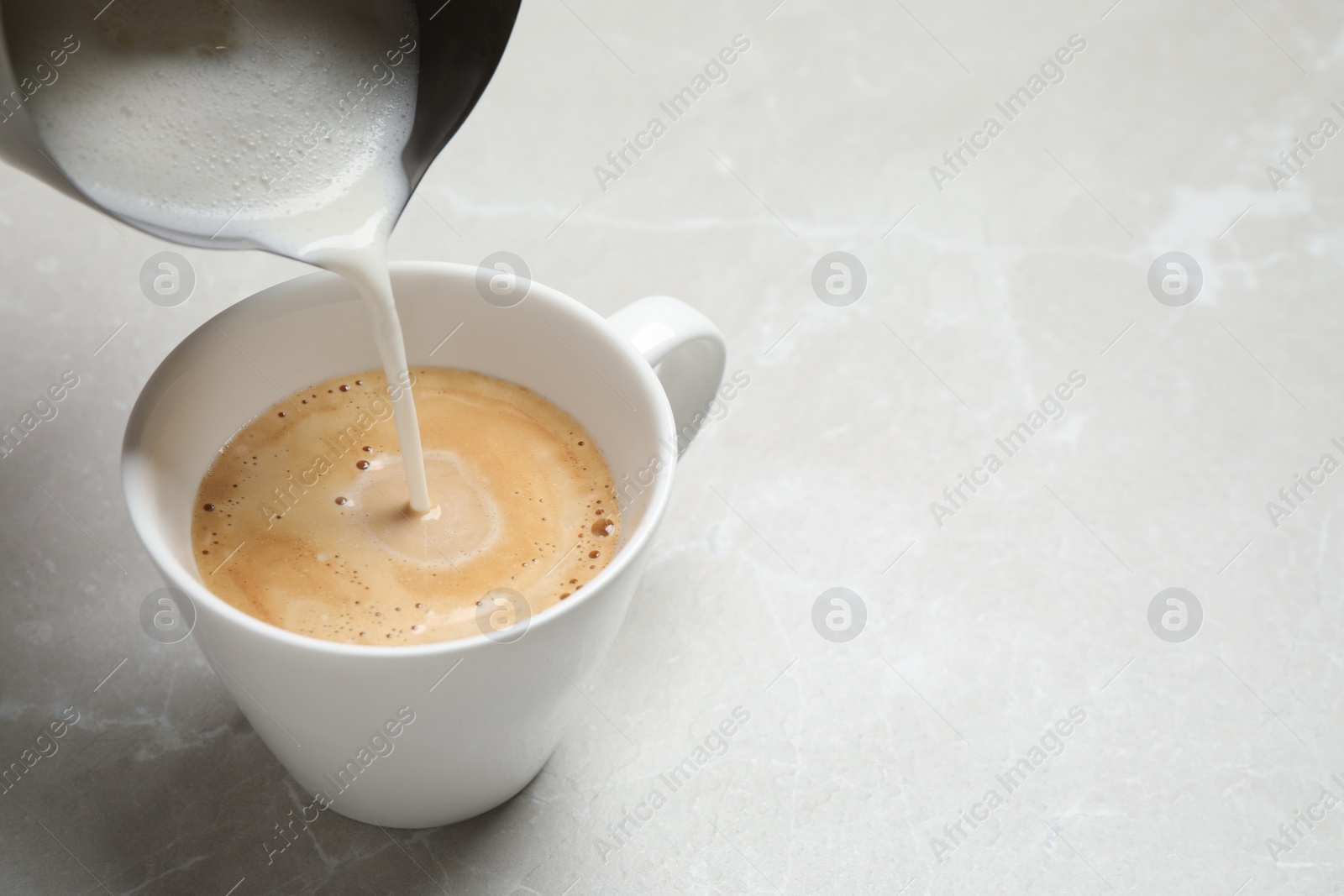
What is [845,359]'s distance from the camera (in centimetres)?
146

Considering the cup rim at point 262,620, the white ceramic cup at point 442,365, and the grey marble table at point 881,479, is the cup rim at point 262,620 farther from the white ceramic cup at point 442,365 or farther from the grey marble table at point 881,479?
the grey marble table at point 881,479

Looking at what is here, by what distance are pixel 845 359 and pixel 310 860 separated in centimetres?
79

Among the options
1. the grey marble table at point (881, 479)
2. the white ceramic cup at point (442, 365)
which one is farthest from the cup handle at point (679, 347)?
the grey marble table at point (881, 479)

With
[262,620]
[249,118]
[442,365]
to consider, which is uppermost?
[249,118]

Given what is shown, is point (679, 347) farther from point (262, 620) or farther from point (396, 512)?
point (262, 620)

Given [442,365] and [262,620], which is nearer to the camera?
[262,620]

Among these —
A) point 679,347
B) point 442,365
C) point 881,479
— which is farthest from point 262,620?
point 881,479

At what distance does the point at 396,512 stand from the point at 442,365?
6.3 inches

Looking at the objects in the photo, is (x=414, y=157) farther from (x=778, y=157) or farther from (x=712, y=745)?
(x=778, y=157)

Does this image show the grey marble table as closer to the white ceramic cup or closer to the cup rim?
the white ceramic cup

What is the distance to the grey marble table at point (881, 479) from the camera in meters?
1.10

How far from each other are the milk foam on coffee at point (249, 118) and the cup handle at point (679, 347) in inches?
8.4

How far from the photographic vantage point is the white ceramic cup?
0.84 meters

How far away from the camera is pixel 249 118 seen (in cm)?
94
